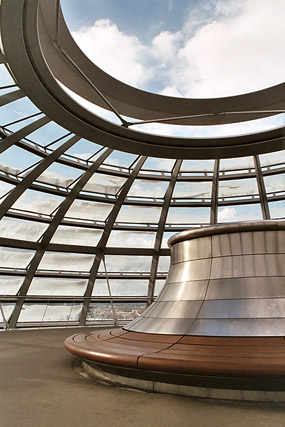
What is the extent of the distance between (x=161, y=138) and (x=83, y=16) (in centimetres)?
512

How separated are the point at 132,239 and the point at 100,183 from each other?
15.3ft

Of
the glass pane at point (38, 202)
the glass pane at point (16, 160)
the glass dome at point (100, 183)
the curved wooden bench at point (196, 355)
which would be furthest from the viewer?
the glass pane at point (38, 202)

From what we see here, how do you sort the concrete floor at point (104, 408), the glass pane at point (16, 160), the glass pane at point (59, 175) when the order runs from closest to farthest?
the concrete floor at point (104, 408)
the glass pane at point (16, 160)
the glass pane at point (59, 175)

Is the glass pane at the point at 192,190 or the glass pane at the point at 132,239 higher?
the glass pane at the point at 192,190

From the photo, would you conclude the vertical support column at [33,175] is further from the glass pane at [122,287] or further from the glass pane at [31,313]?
the glass pane at [122,287]

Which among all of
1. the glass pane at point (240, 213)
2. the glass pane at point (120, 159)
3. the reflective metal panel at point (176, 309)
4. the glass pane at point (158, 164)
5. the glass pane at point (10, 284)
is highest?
the glass pane at point (158, 164)

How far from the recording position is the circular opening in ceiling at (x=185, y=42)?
936 centimetres

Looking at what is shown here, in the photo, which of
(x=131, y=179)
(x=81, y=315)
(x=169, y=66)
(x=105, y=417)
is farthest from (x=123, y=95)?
(x=81, y=315)

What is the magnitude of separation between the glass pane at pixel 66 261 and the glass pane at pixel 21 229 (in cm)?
147

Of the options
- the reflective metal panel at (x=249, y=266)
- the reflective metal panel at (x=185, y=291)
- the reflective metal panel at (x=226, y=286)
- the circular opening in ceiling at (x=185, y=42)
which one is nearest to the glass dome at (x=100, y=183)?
the circular opening in ceiling at (x=185, y=42)

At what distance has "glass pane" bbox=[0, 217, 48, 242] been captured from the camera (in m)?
16.8

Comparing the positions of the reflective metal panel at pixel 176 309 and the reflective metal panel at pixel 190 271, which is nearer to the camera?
the reflective metal panel at pixel 176 309

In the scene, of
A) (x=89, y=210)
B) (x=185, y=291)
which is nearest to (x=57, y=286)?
(x=89, y=210)

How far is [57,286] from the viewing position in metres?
19.2
